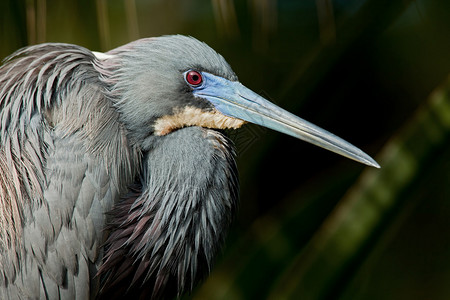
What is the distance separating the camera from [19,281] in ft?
6.61

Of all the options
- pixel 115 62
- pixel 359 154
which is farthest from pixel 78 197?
pixel 359 154

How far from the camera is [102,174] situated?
6.64 ft

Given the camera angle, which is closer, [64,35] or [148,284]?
[148,284]

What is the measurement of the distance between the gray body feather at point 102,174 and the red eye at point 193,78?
0.10 feet

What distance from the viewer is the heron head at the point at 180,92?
207 centimetres

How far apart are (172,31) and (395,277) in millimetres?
2029

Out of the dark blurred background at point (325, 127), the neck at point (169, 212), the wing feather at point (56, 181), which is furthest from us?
the neck at point (169, 212)

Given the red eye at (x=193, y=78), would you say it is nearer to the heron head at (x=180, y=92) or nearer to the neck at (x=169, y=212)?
the heron head at (x=180, y=92)

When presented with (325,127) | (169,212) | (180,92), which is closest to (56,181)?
(169,212)

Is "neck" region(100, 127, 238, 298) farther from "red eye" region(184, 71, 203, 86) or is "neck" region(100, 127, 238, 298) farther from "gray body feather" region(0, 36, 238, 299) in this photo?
"red eye" region(184, 71, 203, 86)

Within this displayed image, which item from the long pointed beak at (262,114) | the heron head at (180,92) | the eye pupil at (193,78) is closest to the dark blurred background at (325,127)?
the long pointed beak at (262,114)

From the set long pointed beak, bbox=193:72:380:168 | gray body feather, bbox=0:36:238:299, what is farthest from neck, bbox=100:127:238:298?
long pointed beak, bbox=193:72:380:168

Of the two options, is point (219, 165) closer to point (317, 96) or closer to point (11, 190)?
point (11, 190)

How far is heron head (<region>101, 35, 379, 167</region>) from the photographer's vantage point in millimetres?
2066
